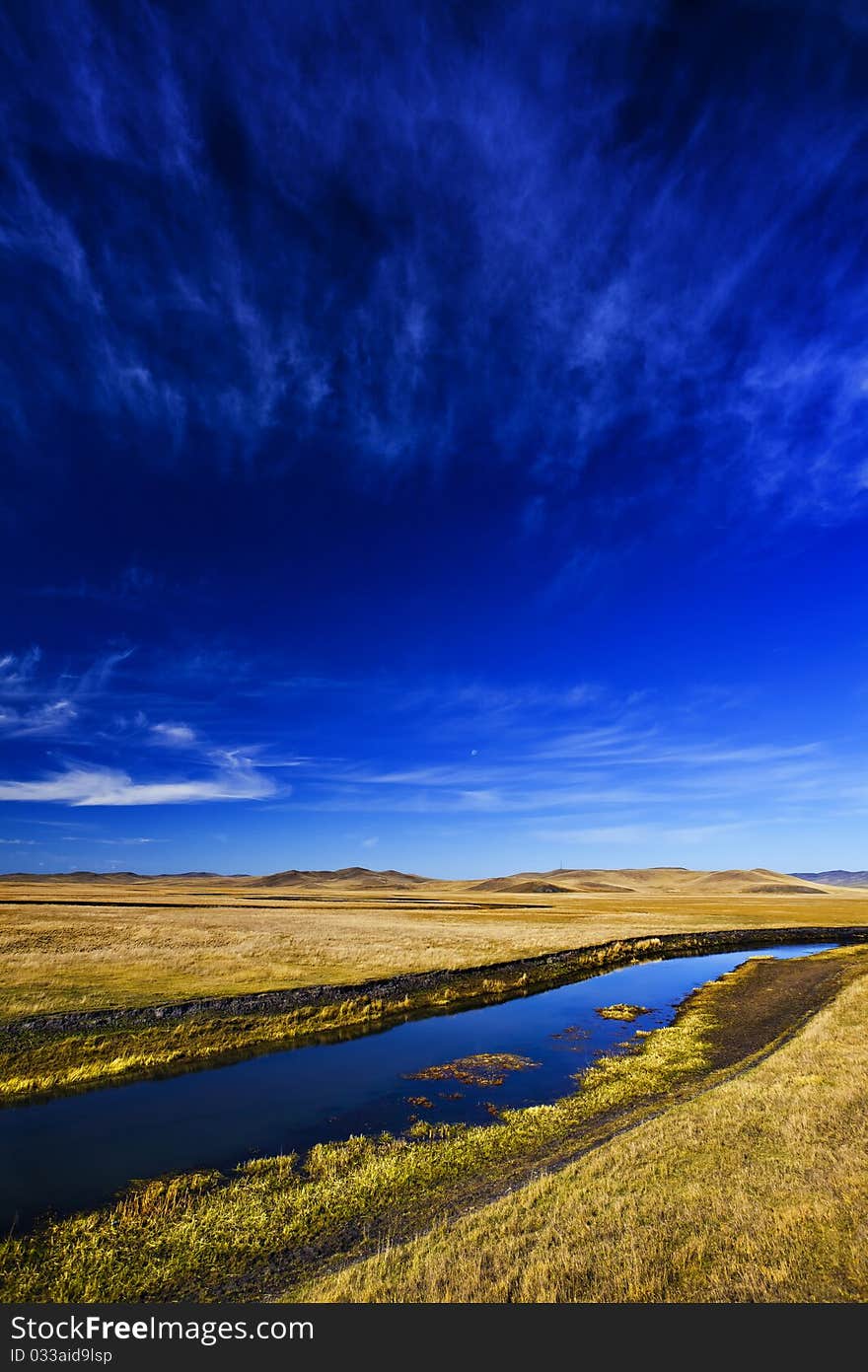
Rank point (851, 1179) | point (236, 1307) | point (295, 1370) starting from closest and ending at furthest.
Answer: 1. point (295, 1370)
2. point (236, 1307)
3. point (851, 1179)

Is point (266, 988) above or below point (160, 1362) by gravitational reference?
above

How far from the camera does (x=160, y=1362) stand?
25.0 feet

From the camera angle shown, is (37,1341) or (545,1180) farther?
(545,1180)

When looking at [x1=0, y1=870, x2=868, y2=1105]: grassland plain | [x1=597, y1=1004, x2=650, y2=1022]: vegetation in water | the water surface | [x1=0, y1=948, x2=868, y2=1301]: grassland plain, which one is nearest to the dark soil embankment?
[x1=0, y1=870, x2=868, y2=1105]: grassland plain

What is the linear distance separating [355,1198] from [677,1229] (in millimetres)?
6790

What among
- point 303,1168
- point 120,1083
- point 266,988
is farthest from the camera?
point 266,988

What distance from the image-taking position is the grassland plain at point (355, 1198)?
1025 cm

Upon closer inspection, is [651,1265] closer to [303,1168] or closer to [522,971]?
[303,1168]

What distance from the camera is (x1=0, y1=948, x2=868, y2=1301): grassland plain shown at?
1025 centimetres

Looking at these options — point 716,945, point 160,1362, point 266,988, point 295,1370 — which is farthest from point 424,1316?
point 716,945

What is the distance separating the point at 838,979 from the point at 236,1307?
42492 millimetres

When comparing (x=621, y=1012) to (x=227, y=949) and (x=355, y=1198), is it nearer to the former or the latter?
(x=355, y=1198)

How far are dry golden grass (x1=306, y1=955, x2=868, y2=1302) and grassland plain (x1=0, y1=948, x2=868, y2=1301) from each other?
0.30ft

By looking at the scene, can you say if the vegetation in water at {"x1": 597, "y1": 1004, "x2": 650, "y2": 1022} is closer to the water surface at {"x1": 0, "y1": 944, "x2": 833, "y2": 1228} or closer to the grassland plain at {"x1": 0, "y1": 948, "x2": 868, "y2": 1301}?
the water surface at {"x1": 0, "y1": 944, "x2": 833, "y2": 1228}
